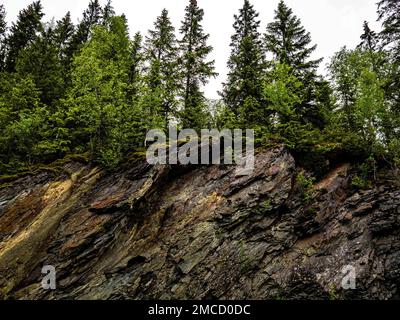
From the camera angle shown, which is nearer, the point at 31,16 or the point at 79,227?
the point at 79,227

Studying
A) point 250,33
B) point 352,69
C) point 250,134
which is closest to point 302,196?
point 250,134

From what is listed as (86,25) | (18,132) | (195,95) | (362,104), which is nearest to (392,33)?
(362,104)

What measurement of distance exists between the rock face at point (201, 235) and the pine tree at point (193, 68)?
6578 mm

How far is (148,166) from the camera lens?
1641 cm

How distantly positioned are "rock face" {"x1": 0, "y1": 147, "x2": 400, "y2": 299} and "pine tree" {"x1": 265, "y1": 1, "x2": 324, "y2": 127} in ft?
24.3

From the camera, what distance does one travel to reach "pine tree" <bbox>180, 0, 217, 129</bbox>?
72.1ft

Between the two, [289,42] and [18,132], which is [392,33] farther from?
[18,132]

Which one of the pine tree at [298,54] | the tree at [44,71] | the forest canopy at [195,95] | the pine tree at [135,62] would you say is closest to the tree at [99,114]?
the forest canopy at [195,95]

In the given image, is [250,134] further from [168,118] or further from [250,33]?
[250,33]

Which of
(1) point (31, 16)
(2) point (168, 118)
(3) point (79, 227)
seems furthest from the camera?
(1) point (31, 16)

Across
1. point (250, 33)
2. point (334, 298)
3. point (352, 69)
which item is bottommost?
point (334, 298)

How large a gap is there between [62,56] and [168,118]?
1693 cm

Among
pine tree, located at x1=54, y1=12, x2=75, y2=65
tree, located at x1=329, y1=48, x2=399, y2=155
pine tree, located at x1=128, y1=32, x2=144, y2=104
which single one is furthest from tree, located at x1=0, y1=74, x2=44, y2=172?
tree, located at x1=329, y1=48, x2=399, y2=155

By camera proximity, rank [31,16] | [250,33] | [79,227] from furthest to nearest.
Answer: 1. [31,16]
2. [250,33]
3. [79,227]
